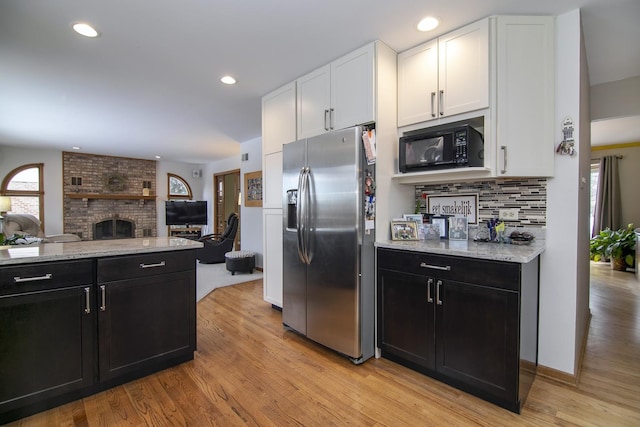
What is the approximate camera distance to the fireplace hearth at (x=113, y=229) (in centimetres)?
755

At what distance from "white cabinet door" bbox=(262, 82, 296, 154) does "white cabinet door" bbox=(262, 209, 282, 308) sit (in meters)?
0.76

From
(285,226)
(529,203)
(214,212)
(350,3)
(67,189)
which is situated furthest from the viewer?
(214,212)

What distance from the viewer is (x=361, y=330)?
7.37 feet

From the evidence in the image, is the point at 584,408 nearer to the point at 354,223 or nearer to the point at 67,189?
the point at 354,223

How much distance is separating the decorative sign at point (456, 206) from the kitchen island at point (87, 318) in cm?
205

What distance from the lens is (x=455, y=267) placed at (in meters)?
1.87

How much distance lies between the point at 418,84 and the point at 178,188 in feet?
26.2

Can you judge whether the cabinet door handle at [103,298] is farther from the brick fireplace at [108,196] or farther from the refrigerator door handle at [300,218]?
the brick fireplace at [108,196]

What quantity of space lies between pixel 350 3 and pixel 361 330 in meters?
2.29

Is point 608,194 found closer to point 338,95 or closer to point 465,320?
point 465,320

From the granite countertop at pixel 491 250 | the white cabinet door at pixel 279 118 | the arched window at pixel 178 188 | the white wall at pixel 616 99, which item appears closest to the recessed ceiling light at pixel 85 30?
the white cabinet door at pixel 279 118

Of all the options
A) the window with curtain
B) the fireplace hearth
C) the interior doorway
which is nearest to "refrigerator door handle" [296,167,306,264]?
the interior doorway

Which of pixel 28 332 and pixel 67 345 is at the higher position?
pixel 28 332

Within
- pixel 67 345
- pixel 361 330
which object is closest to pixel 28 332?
pixel 67 345
